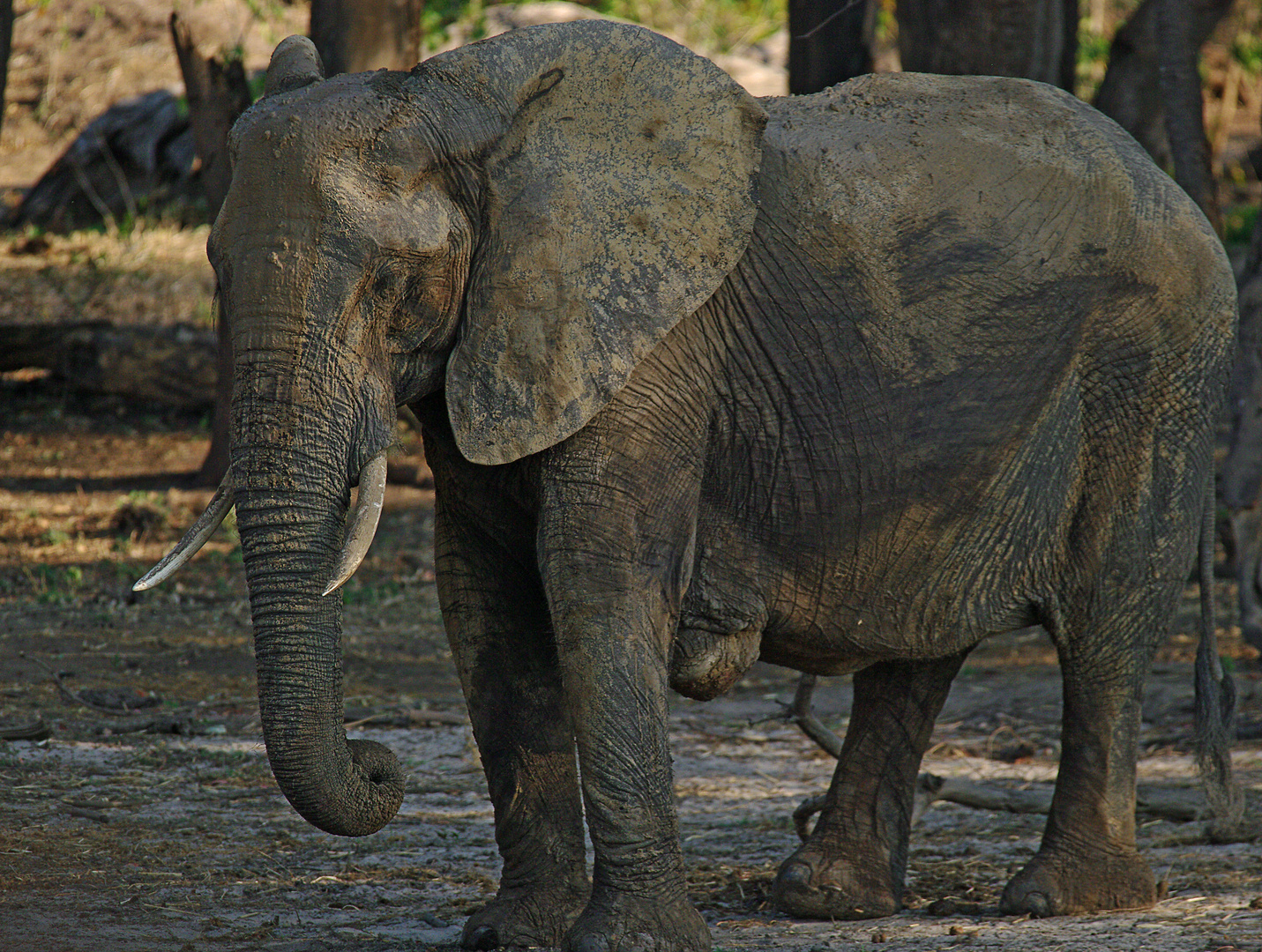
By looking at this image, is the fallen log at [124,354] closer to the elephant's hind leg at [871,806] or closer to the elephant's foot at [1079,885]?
the elephant's hind leg at [871,806]

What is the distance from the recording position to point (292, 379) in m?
3.89

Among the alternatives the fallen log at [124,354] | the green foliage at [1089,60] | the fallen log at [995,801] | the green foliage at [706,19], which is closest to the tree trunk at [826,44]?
the fallen log at [124,354]

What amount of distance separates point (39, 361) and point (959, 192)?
11.8 meters

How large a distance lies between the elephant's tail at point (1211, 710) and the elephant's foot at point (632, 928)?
2.29 m

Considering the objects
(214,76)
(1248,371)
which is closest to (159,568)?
(1248,371)

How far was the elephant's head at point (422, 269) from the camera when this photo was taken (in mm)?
3908

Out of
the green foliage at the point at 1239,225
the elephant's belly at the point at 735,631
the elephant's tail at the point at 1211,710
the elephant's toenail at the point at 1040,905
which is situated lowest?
the elephant's toenail at the point at 1040,905

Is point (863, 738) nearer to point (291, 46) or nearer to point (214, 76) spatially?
point (291, 46)

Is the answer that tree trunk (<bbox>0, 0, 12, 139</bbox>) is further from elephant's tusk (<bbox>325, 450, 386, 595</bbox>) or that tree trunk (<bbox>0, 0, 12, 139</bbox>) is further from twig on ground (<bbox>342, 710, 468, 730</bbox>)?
elephant's tusk (<bbox>325, 450, 386, 595</bbox>)

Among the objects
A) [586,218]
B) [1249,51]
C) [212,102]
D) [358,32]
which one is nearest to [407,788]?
[586,218]

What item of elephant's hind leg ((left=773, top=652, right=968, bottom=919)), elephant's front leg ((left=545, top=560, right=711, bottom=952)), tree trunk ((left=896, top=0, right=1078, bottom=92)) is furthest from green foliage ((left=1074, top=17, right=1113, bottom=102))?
elephant's front leg ((left=545, top=560, right=711, bottom=952))

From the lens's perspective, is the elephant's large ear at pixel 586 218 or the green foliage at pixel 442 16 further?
the green foliage at pixel 442 16

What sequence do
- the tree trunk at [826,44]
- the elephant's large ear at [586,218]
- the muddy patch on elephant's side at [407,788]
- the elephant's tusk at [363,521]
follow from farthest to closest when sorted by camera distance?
1. the tree trunk at [826,44]
2. the muddy patch on elephant's side at [407,788]
3. the elephant's large ear at [586,218]
4. the elephant's tusk at [363,521]

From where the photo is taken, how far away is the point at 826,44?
12711mm
